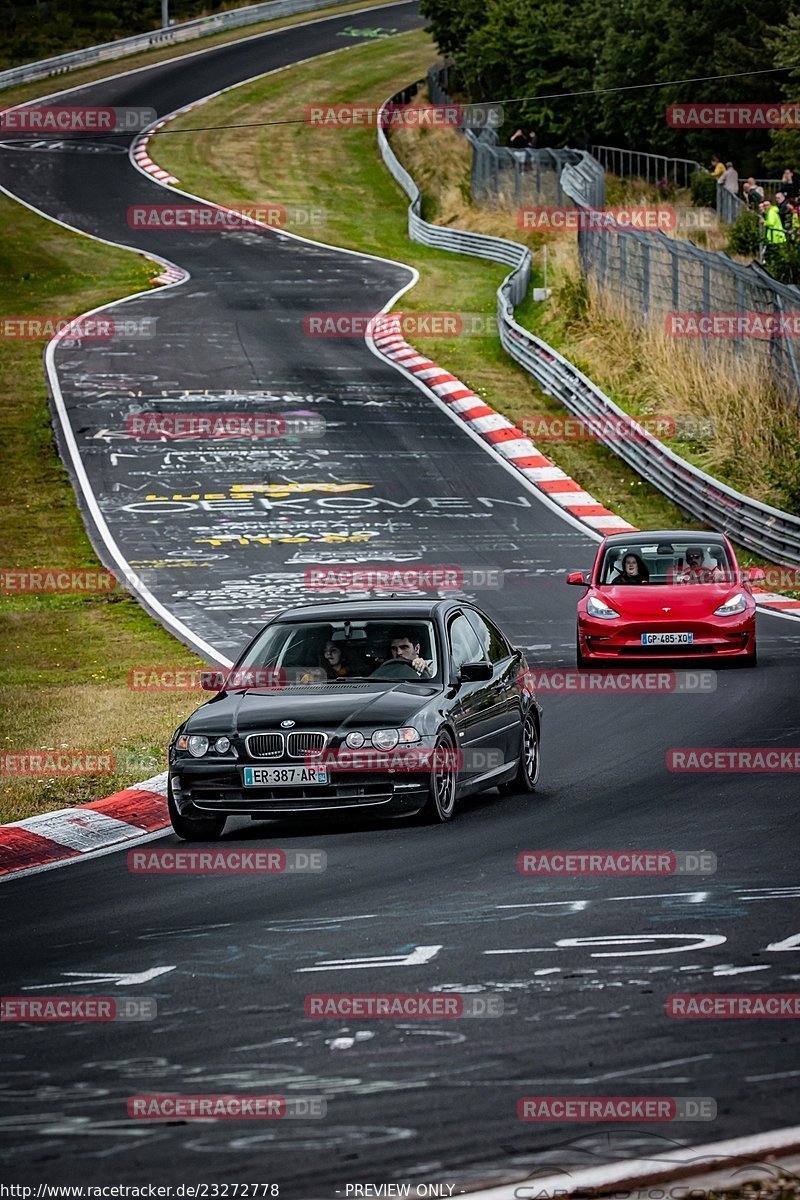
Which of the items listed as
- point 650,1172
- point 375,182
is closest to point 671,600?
point 650,1172

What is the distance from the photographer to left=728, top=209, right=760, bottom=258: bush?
36.8 m

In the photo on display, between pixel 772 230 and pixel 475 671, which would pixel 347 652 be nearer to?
pixel 475 671

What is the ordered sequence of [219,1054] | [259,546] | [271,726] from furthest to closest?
[259,546], [271,726], [219,1054]

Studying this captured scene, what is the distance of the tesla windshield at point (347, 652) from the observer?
12672 millimetres

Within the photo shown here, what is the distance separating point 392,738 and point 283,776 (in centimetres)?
71

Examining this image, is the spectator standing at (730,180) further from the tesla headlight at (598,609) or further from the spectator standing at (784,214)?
the tesla headlight at (598,609)

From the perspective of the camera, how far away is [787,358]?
29.2 metres

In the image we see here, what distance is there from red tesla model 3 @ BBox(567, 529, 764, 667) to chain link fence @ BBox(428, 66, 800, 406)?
30.9 feet

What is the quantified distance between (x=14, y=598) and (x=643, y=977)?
19.2 metres

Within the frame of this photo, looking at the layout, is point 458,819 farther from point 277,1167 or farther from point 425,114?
point 425,114

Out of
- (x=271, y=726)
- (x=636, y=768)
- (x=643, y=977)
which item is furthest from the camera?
(x=636, y=768)

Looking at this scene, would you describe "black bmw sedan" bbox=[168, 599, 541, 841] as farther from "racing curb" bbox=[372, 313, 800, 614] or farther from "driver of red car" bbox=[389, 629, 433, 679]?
"racing curb" bbox=[372, 313, 800, 614]

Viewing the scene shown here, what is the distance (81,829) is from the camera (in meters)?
12.4

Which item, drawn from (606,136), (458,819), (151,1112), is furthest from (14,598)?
(606,136)
